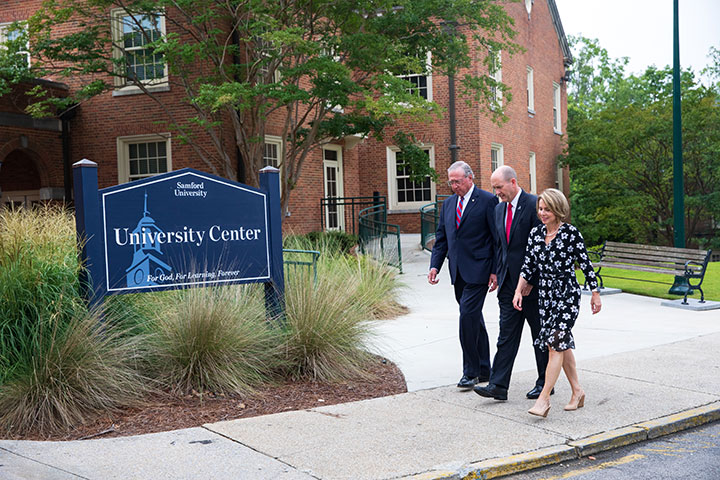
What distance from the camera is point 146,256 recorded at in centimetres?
670

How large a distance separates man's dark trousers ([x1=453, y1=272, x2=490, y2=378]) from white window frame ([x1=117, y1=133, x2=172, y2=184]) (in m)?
14.0

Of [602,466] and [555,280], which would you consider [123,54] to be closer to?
[555,280]

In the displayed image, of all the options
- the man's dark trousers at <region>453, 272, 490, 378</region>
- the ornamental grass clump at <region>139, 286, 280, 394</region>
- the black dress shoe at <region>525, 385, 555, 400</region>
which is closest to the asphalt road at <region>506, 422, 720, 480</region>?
the black dress shoe at <region>525, 385, 555, 400</region>

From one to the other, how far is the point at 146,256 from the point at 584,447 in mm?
3998

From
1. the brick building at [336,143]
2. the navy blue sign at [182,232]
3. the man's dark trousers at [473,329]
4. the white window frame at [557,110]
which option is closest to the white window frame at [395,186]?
the brick building at [336,143]

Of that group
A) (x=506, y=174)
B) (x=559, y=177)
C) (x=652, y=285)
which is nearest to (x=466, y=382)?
(x=506, y=174)

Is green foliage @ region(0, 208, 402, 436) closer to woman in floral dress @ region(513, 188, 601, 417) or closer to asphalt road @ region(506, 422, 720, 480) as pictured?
woman in floral dress @ region(513, 188, 601, 417)

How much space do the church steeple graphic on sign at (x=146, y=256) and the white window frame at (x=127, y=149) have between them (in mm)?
12955

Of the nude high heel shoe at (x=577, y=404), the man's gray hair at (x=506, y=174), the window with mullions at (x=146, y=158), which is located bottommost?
the nude high heel shoe at (x=577, y=404)

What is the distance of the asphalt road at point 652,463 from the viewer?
466 centimetres

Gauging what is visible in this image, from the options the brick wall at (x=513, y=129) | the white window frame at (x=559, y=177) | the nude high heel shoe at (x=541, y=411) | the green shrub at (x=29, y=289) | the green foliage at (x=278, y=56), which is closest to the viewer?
the nude high heel shoe at (x=541, y=411)

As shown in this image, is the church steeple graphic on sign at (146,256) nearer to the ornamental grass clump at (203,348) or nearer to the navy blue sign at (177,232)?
the navy blue sign at (177,232)

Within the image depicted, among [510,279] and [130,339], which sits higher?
[510,279]

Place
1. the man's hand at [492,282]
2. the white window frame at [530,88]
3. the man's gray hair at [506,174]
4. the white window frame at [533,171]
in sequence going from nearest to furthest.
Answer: the man's gray hair at [506,174]
the man's hand at [492,282]
the white window frame at [530,88]
the white window frame at [533,171]
